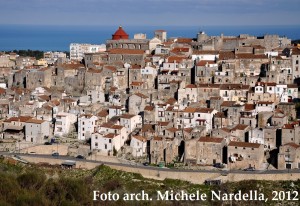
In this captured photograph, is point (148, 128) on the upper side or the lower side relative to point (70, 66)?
lower

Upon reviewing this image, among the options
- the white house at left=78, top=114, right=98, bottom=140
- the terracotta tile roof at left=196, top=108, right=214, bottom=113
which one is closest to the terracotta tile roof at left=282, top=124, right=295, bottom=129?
the terracotta tile roof at left=196, top=108, right=214, bottom=113

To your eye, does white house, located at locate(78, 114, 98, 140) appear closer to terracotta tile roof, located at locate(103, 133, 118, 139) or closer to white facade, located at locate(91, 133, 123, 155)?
white facade, located at locate(91, 133, 123, 155)

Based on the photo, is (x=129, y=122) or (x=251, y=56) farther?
(x=251, y=56)

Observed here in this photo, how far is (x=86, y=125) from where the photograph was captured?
36.8 metres

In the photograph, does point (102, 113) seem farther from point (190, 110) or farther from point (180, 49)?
point (180, 49)

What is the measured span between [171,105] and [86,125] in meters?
5.89

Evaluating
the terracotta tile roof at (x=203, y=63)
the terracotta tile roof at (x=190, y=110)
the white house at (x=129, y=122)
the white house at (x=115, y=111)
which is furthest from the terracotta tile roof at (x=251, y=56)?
the white house at (x=129, y=122)

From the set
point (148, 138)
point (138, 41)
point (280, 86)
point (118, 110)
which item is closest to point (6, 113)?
point (118, 110)

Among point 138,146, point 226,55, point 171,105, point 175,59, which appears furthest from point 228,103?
point 175,59

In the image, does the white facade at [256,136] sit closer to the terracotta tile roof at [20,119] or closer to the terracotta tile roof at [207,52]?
the terracotta tile roof at [207,52]

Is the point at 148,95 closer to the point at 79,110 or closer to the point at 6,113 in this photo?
the point at 79,110

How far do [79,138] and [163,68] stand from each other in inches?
399

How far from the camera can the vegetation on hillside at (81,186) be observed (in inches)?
916

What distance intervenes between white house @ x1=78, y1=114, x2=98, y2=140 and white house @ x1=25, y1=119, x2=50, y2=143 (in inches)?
94.7
